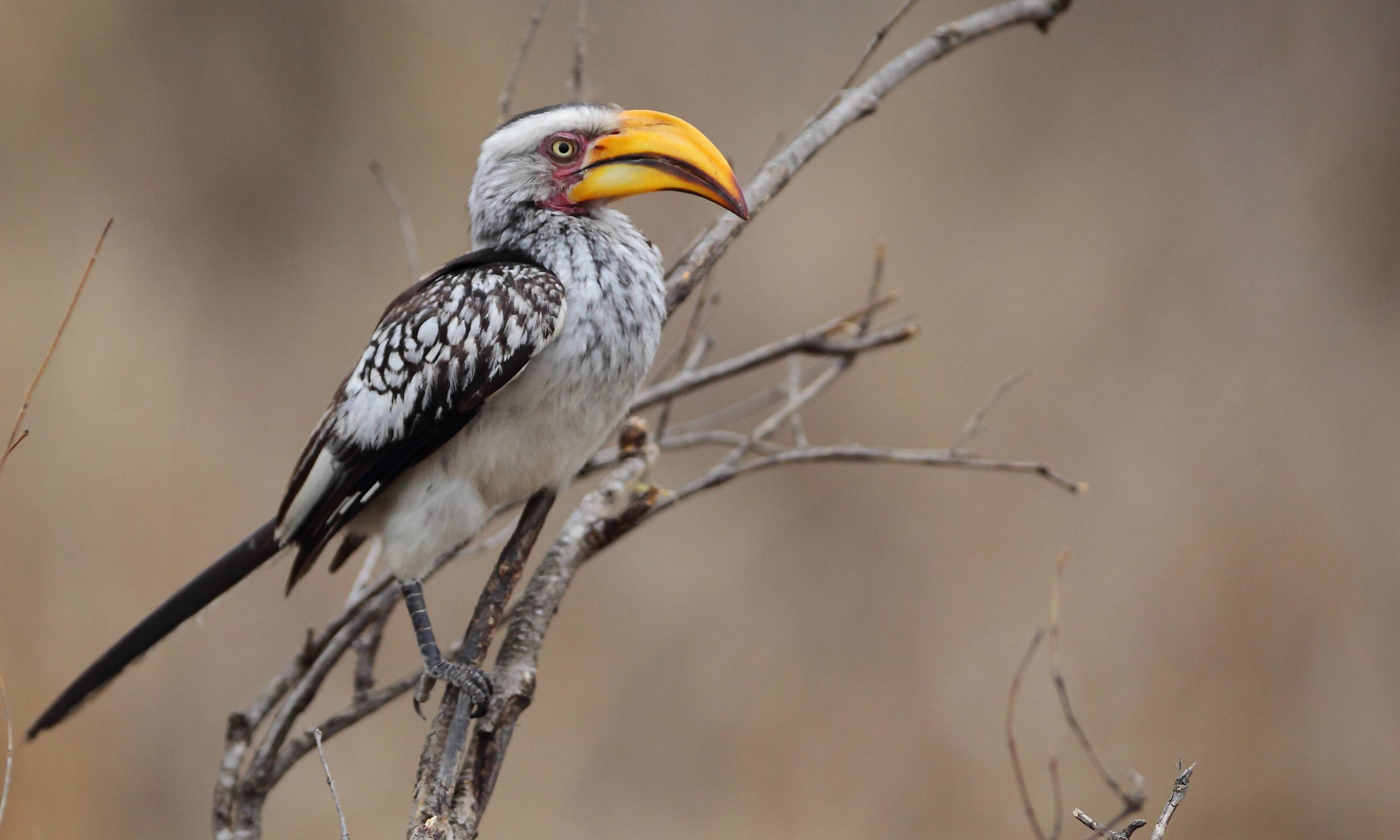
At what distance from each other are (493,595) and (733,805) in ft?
5.86

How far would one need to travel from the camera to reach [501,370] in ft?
4.44

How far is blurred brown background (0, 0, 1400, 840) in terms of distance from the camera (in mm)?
2740

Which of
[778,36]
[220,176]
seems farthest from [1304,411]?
[220,176]

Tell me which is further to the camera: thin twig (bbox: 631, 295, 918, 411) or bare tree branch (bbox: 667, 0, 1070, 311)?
thin twig (bbox: 631, 295, 918, 411)

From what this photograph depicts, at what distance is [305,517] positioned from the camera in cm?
149

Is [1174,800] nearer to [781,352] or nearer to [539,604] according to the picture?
[539,604]

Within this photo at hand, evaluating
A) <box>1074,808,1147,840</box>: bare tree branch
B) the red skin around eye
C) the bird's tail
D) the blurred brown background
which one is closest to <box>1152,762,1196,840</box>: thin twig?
<box>1074,808,1147,840</box>: bare tree branch

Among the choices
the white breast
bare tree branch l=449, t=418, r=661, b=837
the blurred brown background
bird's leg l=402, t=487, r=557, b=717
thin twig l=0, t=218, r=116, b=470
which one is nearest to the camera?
thin twig l=0, t=218, r=116, b=470

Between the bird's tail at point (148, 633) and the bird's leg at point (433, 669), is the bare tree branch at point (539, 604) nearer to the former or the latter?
the bird's leg at point (433, 669)

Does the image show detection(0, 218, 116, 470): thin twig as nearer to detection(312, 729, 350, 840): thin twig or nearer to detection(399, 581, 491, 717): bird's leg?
detection(312, 729, 350, 840): thin twig

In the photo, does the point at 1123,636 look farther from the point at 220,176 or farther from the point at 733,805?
the point at 220,176

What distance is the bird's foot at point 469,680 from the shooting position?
1231 mm

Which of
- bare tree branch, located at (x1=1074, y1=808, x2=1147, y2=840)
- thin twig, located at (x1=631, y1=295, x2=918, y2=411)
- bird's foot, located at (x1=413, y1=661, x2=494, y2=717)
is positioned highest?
thin twig, located at (x1=631, y1=295, x2=918, y2=411)

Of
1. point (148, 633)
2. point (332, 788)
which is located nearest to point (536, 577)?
point (332, 788)
